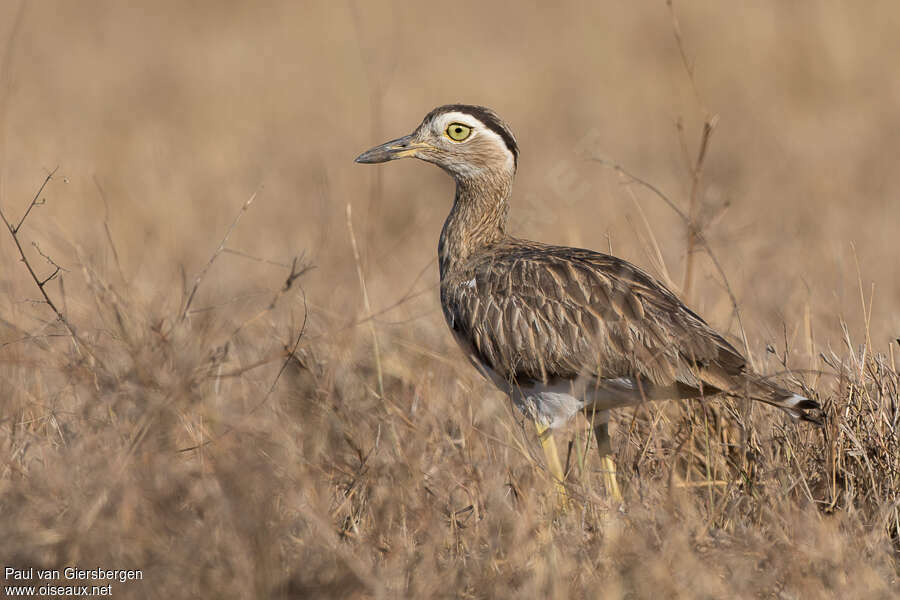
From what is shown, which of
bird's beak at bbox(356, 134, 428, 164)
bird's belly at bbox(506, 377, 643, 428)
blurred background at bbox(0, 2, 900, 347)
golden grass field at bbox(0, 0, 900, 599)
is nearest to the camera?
golden grass field at bbox(0, 0, 900, 599)

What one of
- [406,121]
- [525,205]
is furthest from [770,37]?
[525,205]

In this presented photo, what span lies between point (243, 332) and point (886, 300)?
3.76 meters

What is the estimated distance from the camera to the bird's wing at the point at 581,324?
419 centimetres

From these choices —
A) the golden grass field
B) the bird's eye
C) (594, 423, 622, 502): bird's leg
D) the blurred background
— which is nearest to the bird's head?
the bird's eye

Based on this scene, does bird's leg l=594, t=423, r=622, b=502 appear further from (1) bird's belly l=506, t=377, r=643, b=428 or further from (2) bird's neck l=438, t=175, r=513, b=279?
(2) bird's neck l=438, t=175, r=513, b=279

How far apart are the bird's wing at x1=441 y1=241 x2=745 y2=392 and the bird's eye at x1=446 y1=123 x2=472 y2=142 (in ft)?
2.33

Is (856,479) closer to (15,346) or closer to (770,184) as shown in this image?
(15,346)

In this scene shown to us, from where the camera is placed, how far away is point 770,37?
37.8 ft

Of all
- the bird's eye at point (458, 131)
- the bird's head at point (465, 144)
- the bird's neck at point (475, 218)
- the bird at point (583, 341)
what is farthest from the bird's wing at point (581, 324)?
the bird's eye at point (458, 131)

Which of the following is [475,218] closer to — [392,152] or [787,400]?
[392,152]

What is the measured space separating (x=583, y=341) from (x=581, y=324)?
7 centimetres

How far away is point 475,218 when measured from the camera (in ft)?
17.0

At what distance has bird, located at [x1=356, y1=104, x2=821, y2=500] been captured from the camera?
4176 millimetres

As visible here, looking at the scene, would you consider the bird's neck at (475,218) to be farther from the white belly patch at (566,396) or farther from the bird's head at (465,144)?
the white belly patch at (566,396)
